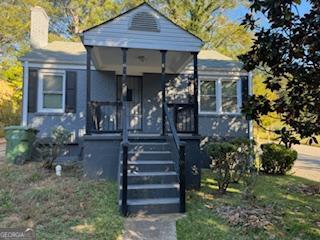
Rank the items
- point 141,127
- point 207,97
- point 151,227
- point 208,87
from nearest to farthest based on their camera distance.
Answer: point 151,227
point 141,127
point 207,97
point 208,87

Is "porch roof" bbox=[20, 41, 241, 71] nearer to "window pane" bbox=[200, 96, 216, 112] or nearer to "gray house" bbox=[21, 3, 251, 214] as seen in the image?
"gray house" bbox=[21, 3, 251, 214]

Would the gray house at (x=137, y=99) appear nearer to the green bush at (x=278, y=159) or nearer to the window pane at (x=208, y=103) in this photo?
the window pane at (x=208, y=103)

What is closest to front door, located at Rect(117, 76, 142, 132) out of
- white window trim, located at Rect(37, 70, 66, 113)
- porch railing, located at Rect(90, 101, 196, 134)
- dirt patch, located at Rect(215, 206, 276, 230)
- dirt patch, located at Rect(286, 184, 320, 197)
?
porch railing, located at Rect(90, 101, 196, 134)

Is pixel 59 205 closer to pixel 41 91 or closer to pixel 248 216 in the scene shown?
pixel 248 216

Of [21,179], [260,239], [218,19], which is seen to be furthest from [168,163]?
[218,19]

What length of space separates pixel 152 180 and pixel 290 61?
4.02 m

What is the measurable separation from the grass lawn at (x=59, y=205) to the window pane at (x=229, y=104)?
6.63 meters

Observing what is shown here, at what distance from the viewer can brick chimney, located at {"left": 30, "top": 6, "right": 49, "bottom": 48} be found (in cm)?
1310

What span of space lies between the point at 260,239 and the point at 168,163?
3.02 meters

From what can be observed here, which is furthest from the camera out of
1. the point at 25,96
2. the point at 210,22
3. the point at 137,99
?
the point at 210,22

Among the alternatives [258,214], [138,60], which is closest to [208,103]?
[138,60]

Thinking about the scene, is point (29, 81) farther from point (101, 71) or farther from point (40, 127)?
point (101, 71)

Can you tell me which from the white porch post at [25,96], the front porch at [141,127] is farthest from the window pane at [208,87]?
the white porch post at [25,96]

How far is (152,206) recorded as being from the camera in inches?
243
